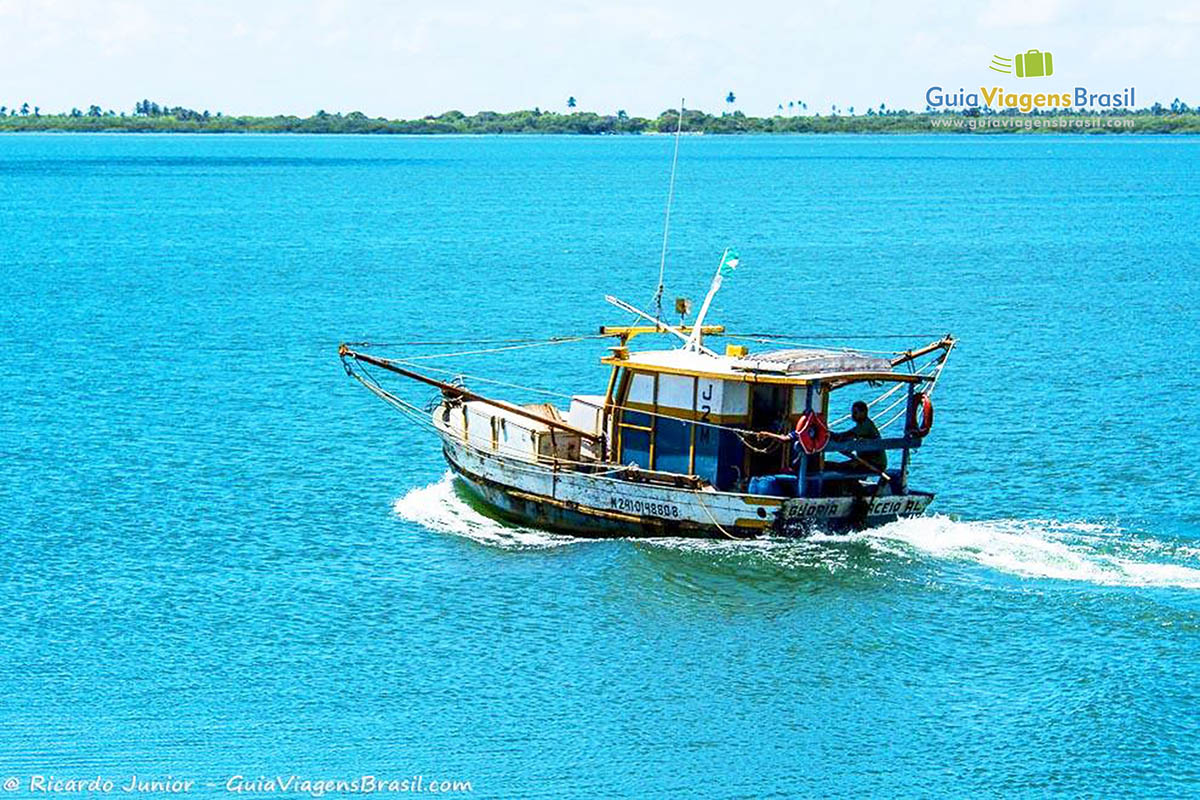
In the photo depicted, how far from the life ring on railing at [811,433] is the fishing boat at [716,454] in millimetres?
21

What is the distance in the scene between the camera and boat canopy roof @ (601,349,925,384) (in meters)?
38.4

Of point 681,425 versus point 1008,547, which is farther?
point 681,425

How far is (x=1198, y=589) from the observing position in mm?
35500

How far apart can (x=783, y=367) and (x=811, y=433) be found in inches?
66.8

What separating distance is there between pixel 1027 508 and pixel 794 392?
737 centimetres

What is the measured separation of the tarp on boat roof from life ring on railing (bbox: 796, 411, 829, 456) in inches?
46.1

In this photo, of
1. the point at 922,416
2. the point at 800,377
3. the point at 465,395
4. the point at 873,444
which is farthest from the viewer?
the point at 465,395

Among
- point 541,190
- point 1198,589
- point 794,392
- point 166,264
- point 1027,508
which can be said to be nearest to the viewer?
point 1198,589

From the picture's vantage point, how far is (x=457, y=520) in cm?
4303

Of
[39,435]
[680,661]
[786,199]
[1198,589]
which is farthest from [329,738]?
[786,199]

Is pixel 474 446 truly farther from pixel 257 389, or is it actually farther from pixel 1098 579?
pixel 257 389

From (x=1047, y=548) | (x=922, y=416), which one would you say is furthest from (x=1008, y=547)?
(x=922, y=416)

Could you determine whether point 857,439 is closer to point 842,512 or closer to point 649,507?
point 842,512

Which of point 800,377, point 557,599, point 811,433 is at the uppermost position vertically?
point 800,377
